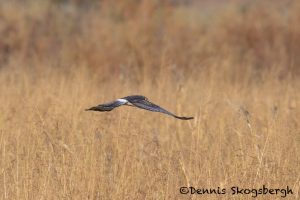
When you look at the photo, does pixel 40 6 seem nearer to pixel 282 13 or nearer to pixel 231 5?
pixel 231 5

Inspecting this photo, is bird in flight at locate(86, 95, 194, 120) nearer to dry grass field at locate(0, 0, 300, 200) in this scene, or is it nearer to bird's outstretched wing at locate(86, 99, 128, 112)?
bird's outstretched wing at locate(86, 99, 128, 112)

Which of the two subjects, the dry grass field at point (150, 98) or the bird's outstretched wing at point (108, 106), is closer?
the bird's outstretched wing at point (108, 106)

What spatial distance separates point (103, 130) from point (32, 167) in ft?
2.59

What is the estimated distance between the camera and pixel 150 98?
22.4 feet

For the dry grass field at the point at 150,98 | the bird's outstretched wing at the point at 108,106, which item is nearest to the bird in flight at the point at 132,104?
the bird's outstretched wing at the point at 108,106

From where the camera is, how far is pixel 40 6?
12367 millimetres

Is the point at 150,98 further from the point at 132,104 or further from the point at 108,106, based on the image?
the point at 108,106

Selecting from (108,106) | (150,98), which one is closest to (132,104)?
(108,106)

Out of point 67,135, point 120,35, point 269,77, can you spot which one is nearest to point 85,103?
point 67,135

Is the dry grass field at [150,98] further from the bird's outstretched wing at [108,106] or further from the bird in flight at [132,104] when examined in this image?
the bird's outstretched wing at [108,106]

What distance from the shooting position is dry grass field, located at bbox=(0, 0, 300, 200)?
411 cm

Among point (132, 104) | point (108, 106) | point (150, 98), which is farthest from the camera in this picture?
point (150, 98)

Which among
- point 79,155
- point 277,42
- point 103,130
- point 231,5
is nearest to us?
point 79,155

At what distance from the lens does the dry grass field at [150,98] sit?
411cm
